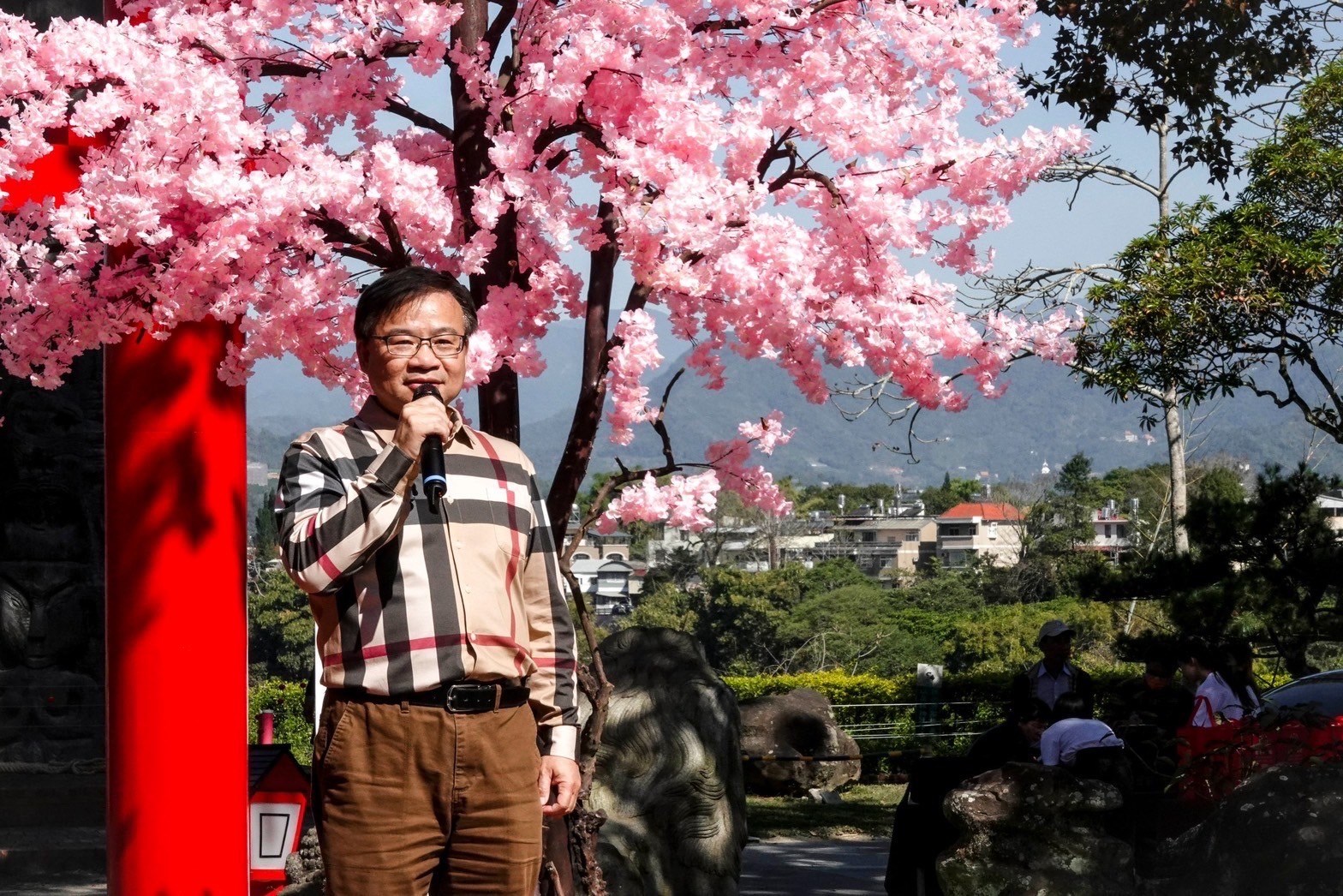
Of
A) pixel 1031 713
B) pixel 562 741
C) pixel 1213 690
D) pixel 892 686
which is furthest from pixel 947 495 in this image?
pixel 562 741

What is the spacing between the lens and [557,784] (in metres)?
2.67

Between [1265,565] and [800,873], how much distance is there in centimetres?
322

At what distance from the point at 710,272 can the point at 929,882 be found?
295 cm

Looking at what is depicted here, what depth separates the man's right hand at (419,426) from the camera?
230 centimetres

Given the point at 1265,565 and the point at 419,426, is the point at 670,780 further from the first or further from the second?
the point at 1265,565

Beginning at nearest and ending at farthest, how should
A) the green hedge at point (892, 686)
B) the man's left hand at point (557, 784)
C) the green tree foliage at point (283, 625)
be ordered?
the man's left hand at point (557, 784)
the green hedge at point (892, 686)
the green tree foliage at point (283, 625)

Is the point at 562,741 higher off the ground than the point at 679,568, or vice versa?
the point at 679,568

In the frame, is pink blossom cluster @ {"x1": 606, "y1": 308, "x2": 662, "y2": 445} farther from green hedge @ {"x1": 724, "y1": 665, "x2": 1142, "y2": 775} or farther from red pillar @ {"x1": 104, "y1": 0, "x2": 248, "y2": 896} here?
green hedge @ {"x1": 724, "y1": 665, "x2": 1142, "y2": 775}

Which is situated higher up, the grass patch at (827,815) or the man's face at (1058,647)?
the man's face at (1058,647)

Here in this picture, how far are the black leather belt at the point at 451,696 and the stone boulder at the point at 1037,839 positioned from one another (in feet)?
10.1

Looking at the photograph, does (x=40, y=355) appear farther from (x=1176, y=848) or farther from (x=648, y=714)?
(x=1176, y=848)

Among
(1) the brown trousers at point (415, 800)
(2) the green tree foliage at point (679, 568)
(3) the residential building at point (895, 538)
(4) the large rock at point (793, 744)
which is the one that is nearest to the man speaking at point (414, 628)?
(1) the brown trousers at point (415, 800)

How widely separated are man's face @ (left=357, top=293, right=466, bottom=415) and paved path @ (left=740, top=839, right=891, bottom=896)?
6.17 metres

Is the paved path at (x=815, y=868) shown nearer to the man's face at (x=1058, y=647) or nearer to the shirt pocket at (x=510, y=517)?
the man's face at (x=1058, y=647)
